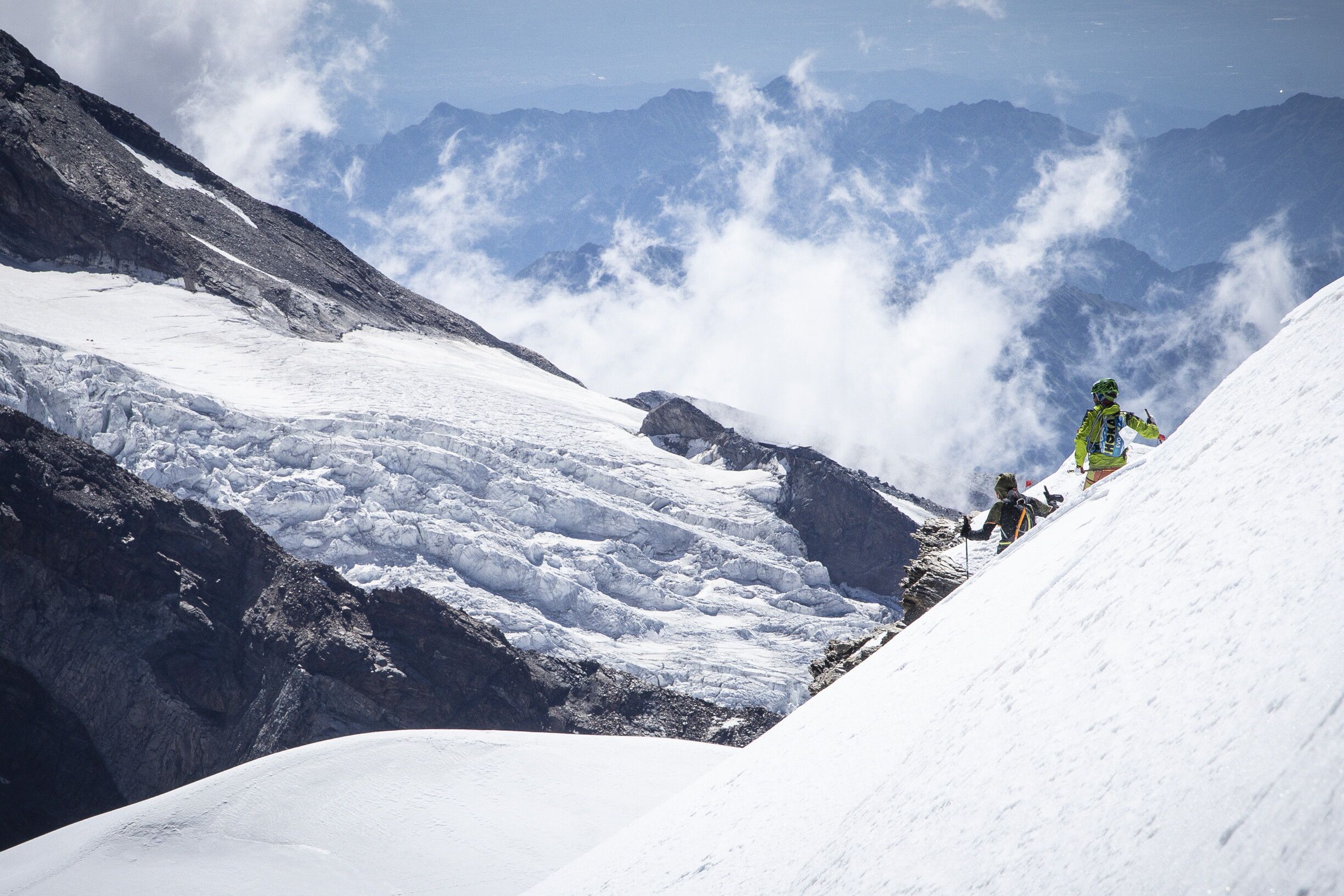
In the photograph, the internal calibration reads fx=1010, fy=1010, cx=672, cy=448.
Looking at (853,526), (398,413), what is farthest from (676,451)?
(398,413)

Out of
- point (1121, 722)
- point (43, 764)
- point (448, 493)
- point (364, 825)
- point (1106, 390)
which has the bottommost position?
point (43, 764)

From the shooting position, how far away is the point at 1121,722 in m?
4.88

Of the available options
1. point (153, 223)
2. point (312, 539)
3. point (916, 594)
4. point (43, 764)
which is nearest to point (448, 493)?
point (312, 539)

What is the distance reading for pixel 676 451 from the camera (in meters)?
71.4

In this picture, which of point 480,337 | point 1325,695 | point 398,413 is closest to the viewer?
point 1325,695

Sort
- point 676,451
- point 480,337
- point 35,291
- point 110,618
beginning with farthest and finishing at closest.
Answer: point 480,337
point 676,451
point 35,291
point 110,618

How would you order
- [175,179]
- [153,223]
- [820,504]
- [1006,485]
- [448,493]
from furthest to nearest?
[175,179] → [153,223] → [820,504] → [448,493] → [1006,485]

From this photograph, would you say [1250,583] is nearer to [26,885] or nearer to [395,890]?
[395,890]

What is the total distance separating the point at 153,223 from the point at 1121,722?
266 ft

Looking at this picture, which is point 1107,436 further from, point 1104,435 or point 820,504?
point 820,504

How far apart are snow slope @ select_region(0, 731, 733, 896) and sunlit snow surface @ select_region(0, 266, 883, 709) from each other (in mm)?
32268

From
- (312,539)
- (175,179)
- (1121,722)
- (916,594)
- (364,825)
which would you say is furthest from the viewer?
(175,179)

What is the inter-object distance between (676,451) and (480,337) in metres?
27.8

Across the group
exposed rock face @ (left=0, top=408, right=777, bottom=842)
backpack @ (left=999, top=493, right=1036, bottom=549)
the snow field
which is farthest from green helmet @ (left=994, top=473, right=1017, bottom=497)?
the snow field
